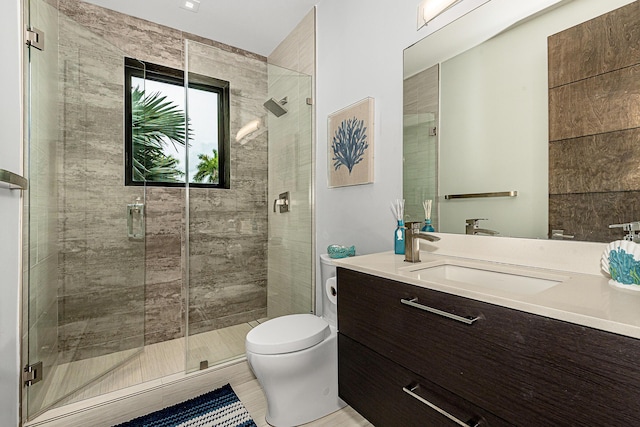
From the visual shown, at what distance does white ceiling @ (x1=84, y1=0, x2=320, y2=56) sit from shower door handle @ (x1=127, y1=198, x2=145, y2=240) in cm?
145

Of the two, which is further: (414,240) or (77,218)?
(77,218)

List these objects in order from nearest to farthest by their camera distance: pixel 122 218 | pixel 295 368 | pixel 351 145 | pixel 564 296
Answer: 1. pixel 564 296
2. pixel 295 368
3. pixel 351 145
4. pixel 122 218

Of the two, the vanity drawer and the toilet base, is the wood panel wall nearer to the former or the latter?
the vanity drawer

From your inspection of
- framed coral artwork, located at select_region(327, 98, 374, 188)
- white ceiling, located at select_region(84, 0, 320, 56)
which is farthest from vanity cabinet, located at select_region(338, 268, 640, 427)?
white ceiling, located at select_region(84, 0, 320, 56)

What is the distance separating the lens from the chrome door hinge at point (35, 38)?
4.77 ft

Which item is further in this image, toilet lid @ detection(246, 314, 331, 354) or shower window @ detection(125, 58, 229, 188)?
shower window @ detection(125, 58, 229, 188)

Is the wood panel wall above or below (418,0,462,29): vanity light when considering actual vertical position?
below

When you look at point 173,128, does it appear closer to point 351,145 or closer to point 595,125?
point 351,145

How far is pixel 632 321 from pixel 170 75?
9.81 feet

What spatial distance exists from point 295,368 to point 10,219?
1406 millimetres

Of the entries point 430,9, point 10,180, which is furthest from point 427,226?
point 10,180

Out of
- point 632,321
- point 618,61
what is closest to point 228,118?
point 618,61

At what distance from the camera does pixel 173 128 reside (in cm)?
234

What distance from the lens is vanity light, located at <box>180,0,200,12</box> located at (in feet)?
7.17
